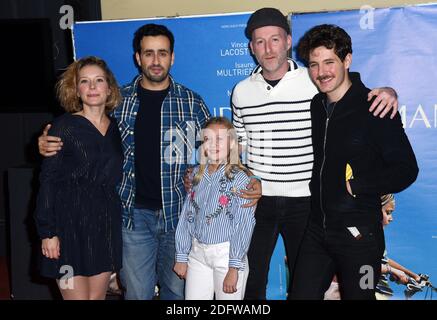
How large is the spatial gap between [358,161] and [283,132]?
624mm

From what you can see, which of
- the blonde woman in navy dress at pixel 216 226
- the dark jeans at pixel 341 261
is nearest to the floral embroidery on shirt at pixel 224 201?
the blonde woman in navy dress at pixel 216 226

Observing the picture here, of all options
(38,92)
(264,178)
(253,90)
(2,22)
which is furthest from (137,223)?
(2,22)

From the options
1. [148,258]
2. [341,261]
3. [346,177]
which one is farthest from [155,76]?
[341,261]

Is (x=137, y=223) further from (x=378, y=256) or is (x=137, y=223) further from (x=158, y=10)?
(x=158, y=10)

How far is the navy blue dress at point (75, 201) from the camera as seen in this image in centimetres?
270

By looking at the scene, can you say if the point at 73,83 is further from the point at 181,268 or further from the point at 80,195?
the point at 181,268

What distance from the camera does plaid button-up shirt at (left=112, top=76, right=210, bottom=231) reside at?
3006 millimetres

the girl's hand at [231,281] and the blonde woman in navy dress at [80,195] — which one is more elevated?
the blonde woman in navy dress at [80,195]

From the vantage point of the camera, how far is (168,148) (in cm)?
301

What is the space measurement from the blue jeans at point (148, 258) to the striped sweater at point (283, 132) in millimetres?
695

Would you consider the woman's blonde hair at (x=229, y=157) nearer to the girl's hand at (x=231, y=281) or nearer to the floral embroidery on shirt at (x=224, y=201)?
the floral embroidery on shirt at (x=224, y=201)

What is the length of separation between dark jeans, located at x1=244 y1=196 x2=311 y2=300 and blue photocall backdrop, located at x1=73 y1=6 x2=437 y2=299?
94 centimetres

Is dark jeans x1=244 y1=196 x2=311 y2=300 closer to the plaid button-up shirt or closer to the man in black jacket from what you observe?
the man in black jacket

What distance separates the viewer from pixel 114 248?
2.89m
